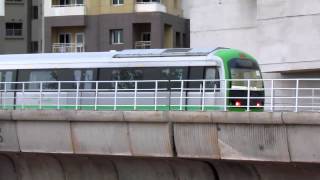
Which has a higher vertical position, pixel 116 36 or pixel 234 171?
pixel 116 36

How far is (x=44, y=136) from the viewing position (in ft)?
62.3

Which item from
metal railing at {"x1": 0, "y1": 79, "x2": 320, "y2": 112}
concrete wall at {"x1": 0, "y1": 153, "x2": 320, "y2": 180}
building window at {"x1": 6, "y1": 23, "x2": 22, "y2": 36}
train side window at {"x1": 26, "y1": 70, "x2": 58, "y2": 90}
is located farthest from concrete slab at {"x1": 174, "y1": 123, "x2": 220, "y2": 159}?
building window at {"x1": 6, "y1": 23, "x2": 22, "y2": 36}

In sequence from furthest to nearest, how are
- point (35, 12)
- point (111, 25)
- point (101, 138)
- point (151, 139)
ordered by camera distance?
point (35, 12), point (111, 25), point (101, 138), point (151, 139)

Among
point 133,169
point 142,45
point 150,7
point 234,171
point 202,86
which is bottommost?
point 133,169

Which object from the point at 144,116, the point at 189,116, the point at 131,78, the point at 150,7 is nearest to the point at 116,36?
the point at 150,7

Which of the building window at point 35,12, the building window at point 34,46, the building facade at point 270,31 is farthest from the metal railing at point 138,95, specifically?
the building window at point 35,12

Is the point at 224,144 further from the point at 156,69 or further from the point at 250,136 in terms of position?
the point at 156,69

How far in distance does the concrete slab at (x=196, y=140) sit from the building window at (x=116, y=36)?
29.0 metres

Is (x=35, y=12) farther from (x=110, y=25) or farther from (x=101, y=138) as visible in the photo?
(x=101, y=138)

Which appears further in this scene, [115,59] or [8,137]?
[115,59]

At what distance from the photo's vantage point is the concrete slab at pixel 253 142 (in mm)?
15375

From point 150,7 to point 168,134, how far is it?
28556 mm

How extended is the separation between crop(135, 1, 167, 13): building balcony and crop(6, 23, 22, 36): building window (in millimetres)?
12262

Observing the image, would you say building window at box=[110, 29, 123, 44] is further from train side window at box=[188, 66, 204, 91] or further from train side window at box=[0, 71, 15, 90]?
train side window at box=[188, 66, 204, 91]
